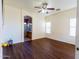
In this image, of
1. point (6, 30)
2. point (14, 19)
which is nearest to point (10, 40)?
point (6, 30)

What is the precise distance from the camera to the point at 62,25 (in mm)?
6930

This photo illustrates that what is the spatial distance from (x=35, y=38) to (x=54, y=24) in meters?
2.25

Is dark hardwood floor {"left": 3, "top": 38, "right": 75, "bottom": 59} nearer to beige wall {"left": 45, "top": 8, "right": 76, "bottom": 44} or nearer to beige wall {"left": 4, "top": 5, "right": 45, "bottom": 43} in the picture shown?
beige wall {"left": 4, "top": 5, "right": 45, "bottom": 43}

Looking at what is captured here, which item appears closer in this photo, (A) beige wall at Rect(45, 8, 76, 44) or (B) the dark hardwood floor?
(B) the dark hardwood floor

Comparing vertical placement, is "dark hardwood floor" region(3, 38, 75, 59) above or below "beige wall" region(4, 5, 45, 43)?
below

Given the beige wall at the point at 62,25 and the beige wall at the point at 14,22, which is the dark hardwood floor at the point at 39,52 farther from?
the beige wall at the point at 62,25

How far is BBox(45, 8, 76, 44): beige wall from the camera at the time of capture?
6.18 m

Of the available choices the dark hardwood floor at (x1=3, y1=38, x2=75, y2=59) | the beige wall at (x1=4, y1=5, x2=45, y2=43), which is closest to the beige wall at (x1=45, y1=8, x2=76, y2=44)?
the dark hardwood floor at (x1=3, y1=38, x2=75, y2=59)

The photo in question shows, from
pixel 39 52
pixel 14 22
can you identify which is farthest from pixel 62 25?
pixel 14 22

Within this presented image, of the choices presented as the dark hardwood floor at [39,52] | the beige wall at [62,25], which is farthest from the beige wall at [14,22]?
the beige wall at [62,25]

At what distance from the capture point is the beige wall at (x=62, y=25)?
6178 mm

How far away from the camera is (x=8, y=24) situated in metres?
6.20

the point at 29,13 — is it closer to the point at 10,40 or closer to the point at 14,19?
the point at 14,19

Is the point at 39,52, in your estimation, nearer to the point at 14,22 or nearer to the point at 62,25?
the point at 14,22
